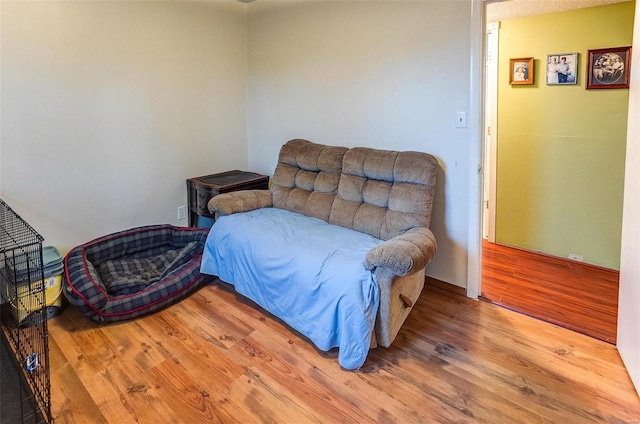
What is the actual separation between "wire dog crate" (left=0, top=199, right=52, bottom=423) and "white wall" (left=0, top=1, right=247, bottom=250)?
1.33 ft

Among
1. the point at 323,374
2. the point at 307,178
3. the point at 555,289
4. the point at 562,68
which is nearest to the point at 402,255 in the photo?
the point at 323,374

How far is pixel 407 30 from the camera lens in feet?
8.83

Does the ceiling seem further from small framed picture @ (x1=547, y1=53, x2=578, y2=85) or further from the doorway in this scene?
small framed picture @ (x1=547, y1=53, x2=578, y2=85)

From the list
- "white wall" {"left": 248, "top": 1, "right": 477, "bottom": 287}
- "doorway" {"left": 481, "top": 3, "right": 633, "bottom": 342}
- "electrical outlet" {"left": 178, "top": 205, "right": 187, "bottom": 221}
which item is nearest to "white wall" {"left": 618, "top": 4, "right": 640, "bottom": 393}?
"doorway" {"left": 481, "top": 3, "right": 633, "bottom": 342}

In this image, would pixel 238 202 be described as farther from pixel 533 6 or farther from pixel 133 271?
pixel 533 6

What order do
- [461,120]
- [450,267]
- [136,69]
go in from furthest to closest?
[136,69] < [450,267] < [461,120]

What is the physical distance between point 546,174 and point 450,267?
134 cm

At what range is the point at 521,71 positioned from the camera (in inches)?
130

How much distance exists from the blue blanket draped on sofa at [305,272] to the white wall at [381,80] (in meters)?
0.73

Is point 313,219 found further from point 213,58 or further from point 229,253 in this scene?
point 213,58

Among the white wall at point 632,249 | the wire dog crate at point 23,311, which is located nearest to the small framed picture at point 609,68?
the white wall at point 632,249

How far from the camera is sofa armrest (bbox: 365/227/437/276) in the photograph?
188 cm

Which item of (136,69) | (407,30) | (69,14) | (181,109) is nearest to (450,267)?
(407,30)

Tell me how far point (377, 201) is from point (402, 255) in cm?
80
